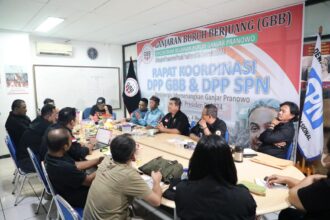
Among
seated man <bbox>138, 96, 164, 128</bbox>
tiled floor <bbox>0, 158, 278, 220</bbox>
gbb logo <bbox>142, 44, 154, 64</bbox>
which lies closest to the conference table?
tiled floor <bbox>0, 158, 278, 220</bbox>

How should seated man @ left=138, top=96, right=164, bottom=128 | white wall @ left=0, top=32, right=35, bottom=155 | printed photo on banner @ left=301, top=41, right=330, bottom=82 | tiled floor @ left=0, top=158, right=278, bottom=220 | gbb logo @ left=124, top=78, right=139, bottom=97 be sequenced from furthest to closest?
gbb logo @ left=124, top=78, right=139, bottom=97 → white wall @ left=0, top=32, right=35, bottom=155 → seated man @ left=138, top=96, right=164, bottom=128 → printed photo on banner @ left=301, top=41, right=330, bottom=82 → tiled floor @ left=0, top=158, right=278, bottom=220

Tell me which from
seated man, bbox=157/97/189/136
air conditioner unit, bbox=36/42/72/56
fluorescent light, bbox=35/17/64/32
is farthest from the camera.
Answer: air conditioner unit, bbox=36/42/72/56

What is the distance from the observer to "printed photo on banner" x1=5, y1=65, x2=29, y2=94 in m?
4.50

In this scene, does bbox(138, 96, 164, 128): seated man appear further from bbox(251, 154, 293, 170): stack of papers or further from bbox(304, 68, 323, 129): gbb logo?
bbox(304, 68, 323, 129): gbb logo

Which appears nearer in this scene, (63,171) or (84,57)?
(63,171)

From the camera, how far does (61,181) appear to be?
1759 millimetres

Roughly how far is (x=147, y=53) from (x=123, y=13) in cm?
209

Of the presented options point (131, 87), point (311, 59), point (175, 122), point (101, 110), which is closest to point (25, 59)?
point (101, 110)

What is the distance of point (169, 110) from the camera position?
3.86 metres

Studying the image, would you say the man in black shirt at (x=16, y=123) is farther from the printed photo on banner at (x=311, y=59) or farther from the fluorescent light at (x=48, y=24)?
the printed photo on banner at (x=311, y=59)

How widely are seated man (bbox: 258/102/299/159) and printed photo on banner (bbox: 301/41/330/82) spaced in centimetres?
63

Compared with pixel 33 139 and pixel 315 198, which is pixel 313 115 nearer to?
pixel 315 198

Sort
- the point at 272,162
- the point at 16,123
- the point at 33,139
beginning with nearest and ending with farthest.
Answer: the point at 272,162 → the point at 33,139 → the point at 16,123

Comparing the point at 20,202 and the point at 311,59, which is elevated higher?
the point at 311,59
